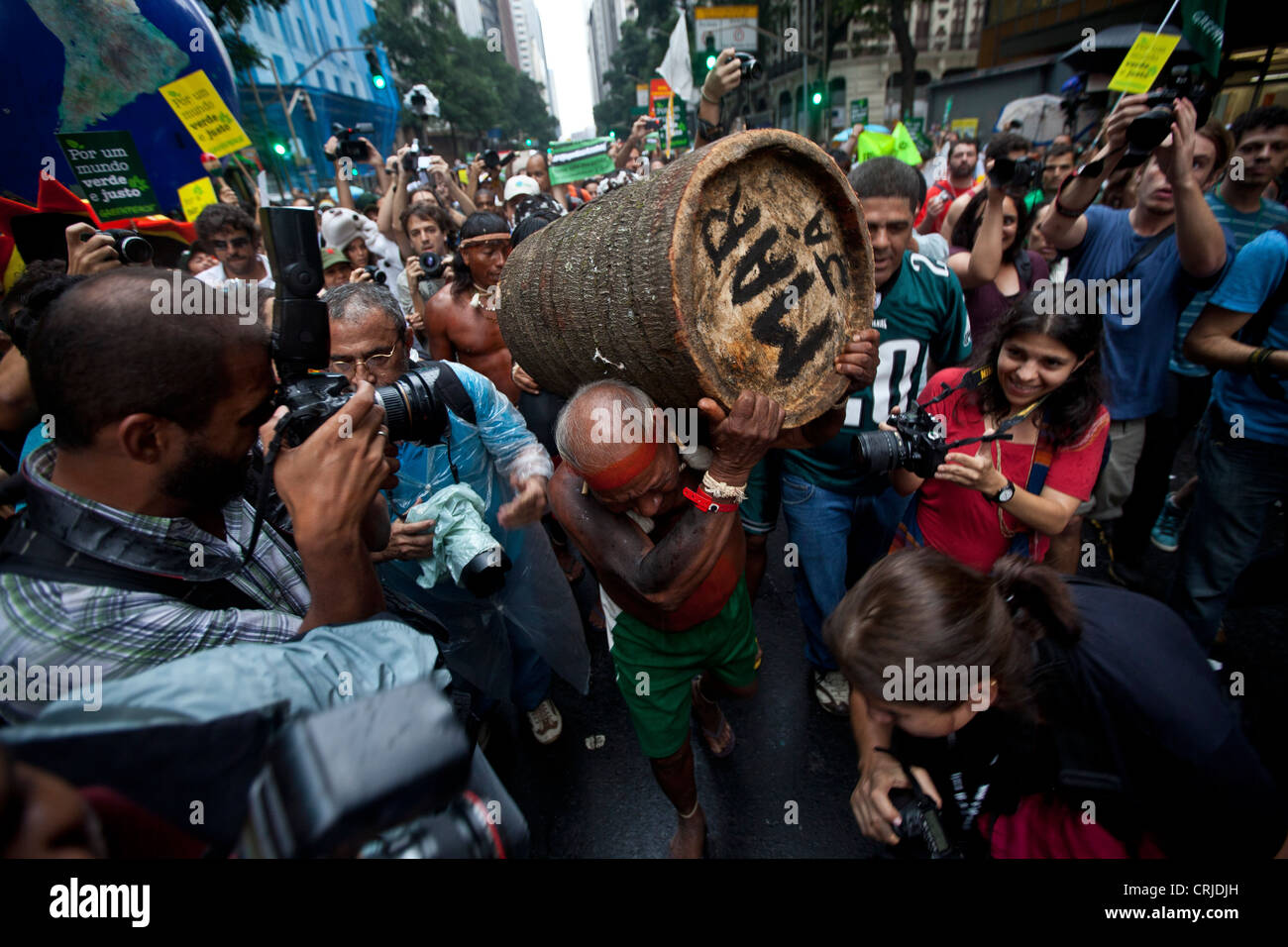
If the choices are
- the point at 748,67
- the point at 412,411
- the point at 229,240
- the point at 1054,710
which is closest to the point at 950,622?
the point at 1054,710

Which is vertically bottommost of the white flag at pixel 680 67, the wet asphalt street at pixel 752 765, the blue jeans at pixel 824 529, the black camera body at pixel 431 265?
the wet asphalt street at pixel 752 765

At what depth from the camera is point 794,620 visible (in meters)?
3.57

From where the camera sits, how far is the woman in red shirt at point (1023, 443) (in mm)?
2029

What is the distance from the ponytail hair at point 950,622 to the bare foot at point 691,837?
1.26 metres

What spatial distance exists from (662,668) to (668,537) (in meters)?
0.61

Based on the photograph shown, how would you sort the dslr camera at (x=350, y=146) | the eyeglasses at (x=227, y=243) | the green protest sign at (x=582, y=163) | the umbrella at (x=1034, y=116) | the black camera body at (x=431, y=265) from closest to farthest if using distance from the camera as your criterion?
the eyeglasses at (x=227, y=243) → the black camera body at (x=431, y=265) → the dslr camera at (x=350, y=146) → the green protest sign at (x=582, y=163) → the umbrella at (x=1034, y=116)

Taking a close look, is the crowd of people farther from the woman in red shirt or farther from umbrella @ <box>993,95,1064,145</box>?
umbrella @ <box>993,95,1064,145</box>

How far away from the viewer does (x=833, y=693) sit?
2.88 m

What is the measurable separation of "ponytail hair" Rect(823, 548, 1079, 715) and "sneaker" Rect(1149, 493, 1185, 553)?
344cm

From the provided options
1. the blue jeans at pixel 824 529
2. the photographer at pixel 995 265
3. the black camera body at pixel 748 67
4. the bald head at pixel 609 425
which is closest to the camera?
the bald head at pixel 609 425

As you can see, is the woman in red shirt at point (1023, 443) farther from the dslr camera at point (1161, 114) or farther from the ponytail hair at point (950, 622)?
the dslr camera at point (1161, 114)

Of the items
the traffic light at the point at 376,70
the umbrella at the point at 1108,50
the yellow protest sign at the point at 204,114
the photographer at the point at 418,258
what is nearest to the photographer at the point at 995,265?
the umbrella at the point at 1108,50

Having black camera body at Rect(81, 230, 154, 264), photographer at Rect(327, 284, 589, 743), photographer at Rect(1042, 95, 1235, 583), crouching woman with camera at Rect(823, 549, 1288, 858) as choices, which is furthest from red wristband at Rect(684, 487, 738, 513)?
black camera body at Rect(81, 230, 154, 264)

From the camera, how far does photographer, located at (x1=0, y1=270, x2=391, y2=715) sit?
104cm
